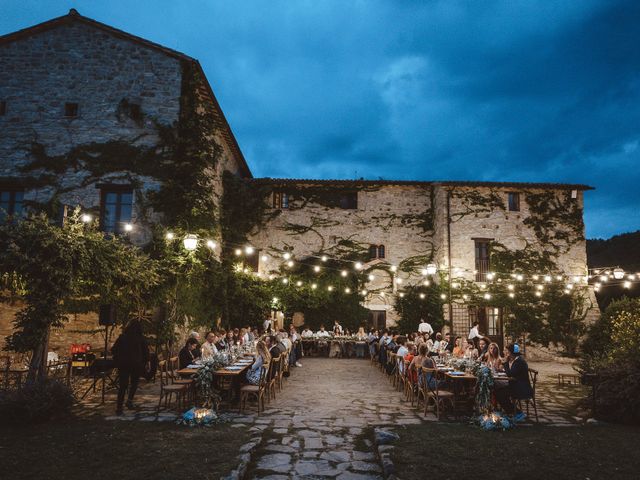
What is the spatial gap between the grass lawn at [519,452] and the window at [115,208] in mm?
10264

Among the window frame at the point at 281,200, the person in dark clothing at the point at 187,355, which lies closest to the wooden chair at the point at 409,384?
the person in dark clothing at the point at 187,355

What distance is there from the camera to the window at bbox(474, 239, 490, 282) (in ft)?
58.5

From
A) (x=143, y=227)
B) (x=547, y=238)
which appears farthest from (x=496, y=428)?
(x=547, y=238)

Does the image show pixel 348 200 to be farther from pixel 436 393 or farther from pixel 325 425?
pixel 325 425

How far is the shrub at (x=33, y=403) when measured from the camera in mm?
6148

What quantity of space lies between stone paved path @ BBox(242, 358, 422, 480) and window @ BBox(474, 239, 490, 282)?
333 inches

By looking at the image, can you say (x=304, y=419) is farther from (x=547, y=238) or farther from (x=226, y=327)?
(x=547, y=238)

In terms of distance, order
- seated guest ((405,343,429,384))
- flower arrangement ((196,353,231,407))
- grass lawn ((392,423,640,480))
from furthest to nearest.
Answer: seated guest ((405,343,429,384)) < flower arrangement ((196,353,231,407)) < grass lawn ((392,423,640,480))

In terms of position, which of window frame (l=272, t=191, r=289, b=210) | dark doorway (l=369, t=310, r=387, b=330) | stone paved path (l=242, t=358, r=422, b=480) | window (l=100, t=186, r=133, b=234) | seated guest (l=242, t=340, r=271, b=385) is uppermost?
window frame (l=272, t=191, r=289, b=210)


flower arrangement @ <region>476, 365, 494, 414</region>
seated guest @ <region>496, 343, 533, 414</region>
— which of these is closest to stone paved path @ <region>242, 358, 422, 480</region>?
flower arrangement @ <region>476, 365, 494, 414</region>

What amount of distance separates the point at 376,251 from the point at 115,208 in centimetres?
1062

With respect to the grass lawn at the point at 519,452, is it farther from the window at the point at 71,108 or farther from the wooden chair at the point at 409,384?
the window at the point at 71,108

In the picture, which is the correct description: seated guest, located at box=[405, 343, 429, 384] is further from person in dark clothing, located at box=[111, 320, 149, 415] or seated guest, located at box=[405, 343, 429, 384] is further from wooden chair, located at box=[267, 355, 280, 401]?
person in dark clothing, located at box=[111, 320, 149, 415]

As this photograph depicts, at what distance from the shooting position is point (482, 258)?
59.1 feet
